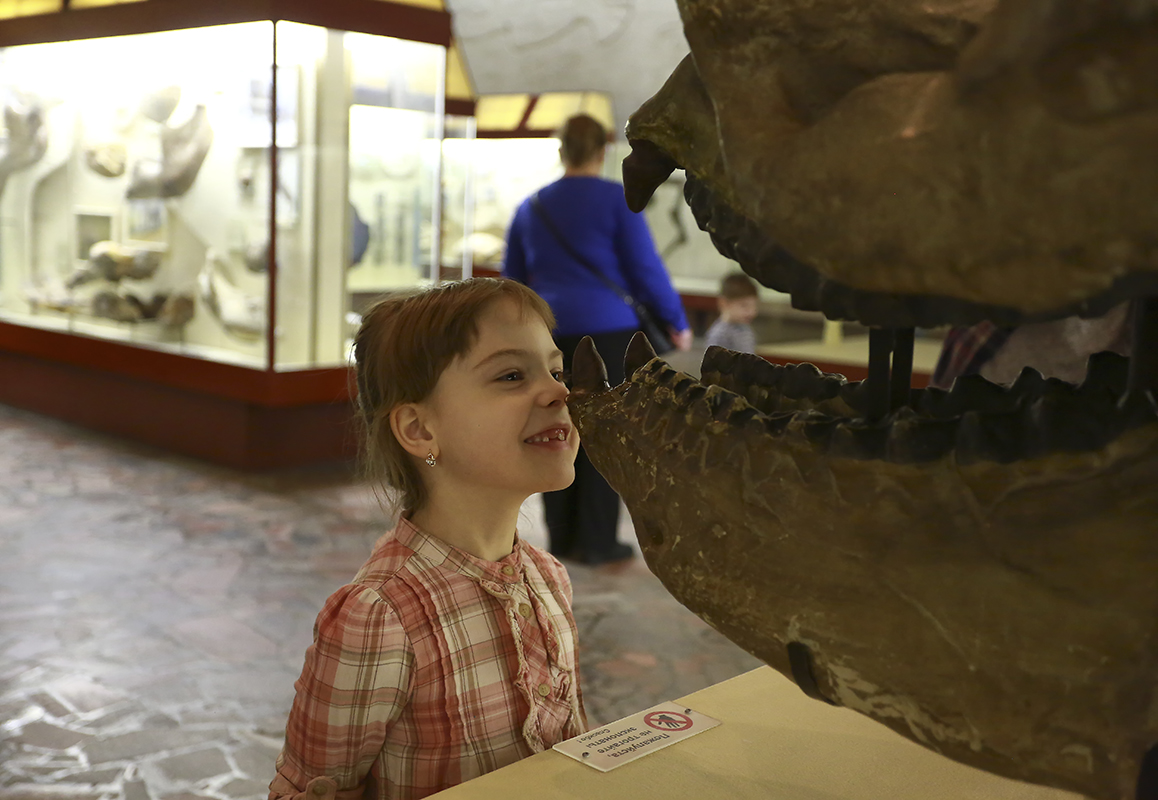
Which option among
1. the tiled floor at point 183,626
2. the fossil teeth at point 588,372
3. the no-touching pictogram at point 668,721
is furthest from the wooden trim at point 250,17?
the fossil teeth at point 588,372

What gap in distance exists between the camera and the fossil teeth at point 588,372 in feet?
3.15

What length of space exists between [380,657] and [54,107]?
6353 millimetres

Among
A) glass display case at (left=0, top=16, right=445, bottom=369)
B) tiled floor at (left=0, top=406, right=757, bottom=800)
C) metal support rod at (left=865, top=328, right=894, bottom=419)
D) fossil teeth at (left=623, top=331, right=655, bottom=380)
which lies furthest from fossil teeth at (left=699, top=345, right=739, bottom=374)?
glass display case at (left=0, top=16, right=445, bottom=369)

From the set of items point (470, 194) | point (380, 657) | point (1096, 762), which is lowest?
point (380, 657)

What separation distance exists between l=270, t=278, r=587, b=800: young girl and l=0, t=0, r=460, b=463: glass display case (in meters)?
3.81

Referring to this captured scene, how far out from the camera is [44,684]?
2.90 meters

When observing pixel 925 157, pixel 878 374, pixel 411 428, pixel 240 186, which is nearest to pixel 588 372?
pixel 878 374

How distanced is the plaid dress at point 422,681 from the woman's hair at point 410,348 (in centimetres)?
12

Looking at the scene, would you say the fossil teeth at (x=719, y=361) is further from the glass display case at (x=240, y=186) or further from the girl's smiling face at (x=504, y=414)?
the glass display case at (x=240, y=186)

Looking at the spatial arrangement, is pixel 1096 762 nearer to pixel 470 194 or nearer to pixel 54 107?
pixel 54 107

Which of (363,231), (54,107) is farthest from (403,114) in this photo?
(54,107)

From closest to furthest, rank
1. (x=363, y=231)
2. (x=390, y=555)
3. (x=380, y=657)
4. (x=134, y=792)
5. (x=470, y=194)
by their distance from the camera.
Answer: (x=380, y=657), (x=390, y=555), (x=134, y=792), (x=363, y=231), (x=470, y=194)

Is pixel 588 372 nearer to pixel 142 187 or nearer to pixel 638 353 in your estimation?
pixel 638 353

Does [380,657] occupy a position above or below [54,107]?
below
